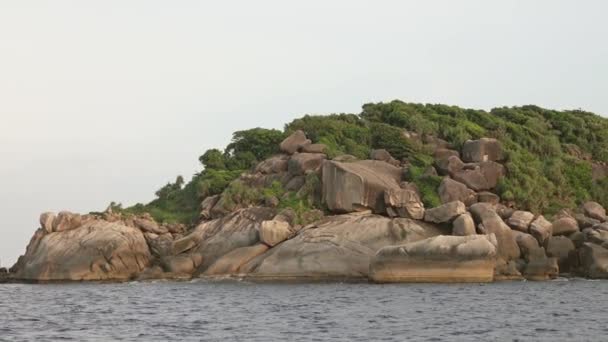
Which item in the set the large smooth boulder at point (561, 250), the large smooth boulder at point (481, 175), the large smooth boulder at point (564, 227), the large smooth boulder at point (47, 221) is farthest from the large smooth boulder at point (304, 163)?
the large smooth boulder at point (47, 221)

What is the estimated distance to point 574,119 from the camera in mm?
86875

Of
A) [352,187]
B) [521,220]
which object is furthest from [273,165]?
[521,220]

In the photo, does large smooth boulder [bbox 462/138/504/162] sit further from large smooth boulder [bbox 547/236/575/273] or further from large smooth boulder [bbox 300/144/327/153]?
large smooth boulder [bbox 547/236/575/273]

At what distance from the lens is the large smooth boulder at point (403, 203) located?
58250mm

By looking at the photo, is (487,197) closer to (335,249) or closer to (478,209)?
(478,209)

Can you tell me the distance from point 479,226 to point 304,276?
505 inches

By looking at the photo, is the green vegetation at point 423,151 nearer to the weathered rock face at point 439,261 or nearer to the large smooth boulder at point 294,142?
the large smooth boulder at point 294,142

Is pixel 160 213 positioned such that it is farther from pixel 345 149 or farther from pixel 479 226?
pixel 479 226

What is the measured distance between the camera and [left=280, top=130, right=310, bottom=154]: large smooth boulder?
231 ft

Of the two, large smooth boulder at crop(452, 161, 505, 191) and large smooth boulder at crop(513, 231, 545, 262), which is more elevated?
large smooth boulder at crop(452, 161, 505, 191)

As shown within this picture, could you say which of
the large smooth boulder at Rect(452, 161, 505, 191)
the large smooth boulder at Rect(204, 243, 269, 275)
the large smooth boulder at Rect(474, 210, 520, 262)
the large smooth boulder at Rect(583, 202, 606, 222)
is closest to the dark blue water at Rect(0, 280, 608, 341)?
the large smooth boulder at Rect(204, 243, 269, 275)

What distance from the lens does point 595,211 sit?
215 ft

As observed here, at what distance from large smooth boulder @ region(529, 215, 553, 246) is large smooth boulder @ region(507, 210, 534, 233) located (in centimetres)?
43

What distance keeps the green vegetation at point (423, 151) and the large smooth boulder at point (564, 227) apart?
5880mm
